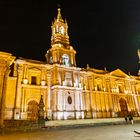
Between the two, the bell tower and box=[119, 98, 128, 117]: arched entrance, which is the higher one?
the bell tower

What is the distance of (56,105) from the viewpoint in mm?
28938

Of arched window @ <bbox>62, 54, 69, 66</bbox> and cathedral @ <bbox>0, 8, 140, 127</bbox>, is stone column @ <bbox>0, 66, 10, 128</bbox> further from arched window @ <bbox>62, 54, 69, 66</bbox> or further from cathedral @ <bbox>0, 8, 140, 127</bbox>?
arched window @ <bbox>62, 54, 69, 66</bbox>

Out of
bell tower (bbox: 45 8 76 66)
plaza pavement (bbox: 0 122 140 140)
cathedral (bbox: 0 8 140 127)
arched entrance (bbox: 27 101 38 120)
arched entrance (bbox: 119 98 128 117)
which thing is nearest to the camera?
plaza pavement (bbox: 0 122 140 140)

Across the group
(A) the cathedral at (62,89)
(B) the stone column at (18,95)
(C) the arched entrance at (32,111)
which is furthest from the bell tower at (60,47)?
(C) the arched entrance at (32,111)

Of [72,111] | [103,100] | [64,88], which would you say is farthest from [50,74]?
[103,100]

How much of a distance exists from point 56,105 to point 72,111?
3.67 meters

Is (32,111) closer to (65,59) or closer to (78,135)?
(65,59)

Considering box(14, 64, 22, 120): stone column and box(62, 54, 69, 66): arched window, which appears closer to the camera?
box(14, 64, 22, 120): stone column

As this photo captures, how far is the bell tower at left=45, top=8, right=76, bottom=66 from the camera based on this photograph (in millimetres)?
34719

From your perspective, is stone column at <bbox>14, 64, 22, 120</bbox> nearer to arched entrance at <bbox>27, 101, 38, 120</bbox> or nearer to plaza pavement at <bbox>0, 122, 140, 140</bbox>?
arched entrance at <bbox>27, 101, 38, 120</bbox>

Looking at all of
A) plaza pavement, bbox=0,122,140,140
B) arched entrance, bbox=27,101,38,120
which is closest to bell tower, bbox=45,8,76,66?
arched entrance, bbox=27,101,38,120

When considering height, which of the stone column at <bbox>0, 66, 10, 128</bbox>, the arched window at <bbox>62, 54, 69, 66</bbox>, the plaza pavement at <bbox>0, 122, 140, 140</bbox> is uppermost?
the arched window at <bbox>62, 54, 69, 66</bbox>

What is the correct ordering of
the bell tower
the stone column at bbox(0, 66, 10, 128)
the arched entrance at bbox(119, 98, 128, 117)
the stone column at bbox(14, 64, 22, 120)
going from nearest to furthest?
the stone column at bbox(0, 66, 10, 128)
the stone column at bbox(14, 64, 22, 120)
the bell tower
the arched entrance at bbox(119, 98, 128, 117)

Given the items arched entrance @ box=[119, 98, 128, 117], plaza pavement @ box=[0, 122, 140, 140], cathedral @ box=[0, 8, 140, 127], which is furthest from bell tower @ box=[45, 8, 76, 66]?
plaza pavement @ box=[0, 122, 140, 140]
